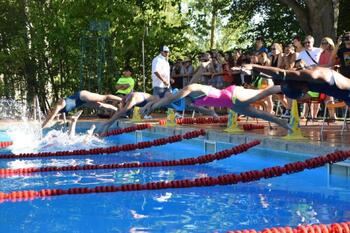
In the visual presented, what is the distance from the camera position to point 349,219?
5211 millimetres

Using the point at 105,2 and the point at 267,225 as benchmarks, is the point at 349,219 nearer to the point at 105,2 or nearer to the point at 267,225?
the point at 267,225

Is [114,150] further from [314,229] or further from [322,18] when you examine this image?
[322,18]

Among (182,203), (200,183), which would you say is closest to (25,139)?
(200,183)

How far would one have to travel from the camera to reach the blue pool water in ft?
16.9

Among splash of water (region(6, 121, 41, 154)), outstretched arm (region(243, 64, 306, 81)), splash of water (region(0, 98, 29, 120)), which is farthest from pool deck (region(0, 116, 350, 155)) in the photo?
splash of water (region(0, 98, 29, 120))

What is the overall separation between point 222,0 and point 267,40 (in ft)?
8.50

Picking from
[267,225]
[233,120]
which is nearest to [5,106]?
[233,120]

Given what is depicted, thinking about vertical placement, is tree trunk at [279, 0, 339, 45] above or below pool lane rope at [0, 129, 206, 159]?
above

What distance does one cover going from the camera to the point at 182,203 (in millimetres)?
6109

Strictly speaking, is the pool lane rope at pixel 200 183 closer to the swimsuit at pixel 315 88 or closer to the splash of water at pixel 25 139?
the swimsuit at pixel 315 88

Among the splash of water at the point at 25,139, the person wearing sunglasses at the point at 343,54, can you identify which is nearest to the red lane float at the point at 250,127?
the person wearing sunglasses at the point at 343,54

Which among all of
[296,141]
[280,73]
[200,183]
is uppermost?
[280,73]

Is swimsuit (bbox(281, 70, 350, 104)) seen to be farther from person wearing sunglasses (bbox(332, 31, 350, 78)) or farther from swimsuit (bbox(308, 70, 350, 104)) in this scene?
person wearing sunglasses (bbox(332, 31, 350, 78))

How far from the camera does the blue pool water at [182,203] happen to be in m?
5.14
